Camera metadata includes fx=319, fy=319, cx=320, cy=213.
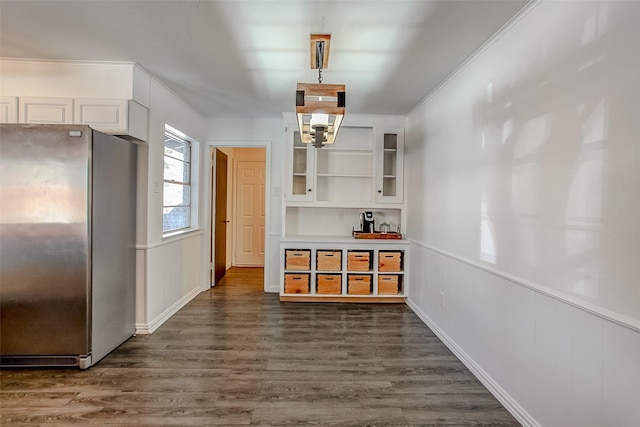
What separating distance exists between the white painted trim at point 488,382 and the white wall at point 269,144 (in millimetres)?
2273

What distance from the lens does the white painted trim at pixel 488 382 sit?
185 cm

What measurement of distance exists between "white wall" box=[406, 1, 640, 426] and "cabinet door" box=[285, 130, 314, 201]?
1.99 metres

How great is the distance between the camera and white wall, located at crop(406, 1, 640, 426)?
131 cm

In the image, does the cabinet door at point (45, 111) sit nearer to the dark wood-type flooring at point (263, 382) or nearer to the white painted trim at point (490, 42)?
the dark wood-type flooring at point (263, 382)

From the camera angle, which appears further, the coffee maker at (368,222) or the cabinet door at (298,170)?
the coffee maker at (368,222)

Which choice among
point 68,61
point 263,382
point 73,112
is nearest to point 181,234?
point 73,112

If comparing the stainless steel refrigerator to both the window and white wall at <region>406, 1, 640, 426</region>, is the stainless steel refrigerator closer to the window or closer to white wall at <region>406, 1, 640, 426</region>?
the window

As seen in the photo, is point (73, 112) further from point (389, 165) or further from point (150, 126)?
point (389, 165)

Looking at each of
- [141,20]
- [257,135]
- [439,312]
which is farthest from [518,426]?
[257,135]

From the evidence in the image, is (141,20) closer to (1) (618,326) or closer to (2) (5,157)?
(2) (5,157)

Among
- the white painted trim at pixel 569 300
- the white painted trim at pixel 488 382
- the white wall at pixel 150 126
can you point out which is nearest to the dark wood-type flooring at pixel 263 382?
the white painted trim at pixel 488 382

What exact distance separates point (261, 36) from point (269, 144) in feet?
7.70

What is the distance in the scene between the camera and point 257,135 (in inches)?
180

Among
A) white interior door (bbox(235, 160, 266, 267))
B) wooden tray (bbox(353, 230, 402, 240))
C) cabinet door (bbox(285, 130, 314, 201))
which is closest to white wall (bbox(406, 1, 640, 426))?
wooden tray (bbox(353, 230, 402, 240))
